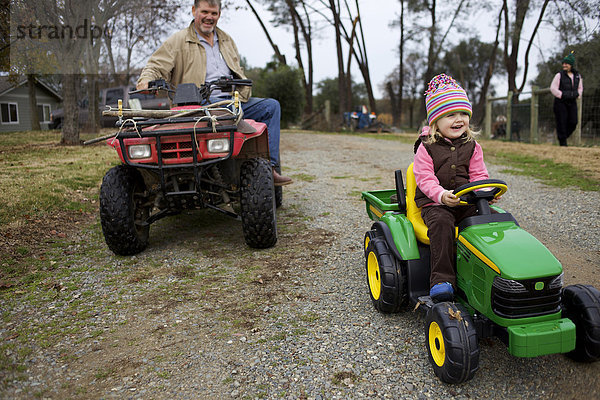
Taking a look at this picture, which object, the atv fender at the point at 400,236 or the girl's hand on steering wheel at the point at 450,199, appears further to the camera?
the atv fender at the point at 400,236

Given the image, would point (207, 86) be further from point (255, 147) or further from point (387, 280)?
point (387, 280)

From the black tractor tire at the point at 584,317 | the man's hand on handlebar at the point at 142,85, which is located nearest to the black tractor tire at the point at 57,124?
the man's hand on handlebar at the point at 142,85

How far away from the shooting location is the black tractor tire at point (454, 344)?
2.12 meters

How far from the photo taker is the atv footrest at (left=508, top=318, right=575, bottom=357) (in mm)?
2090

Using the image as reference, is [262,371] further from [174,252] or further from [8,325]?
[174,252]

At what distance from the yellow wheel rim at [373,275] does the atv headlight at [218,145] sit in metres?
1.52

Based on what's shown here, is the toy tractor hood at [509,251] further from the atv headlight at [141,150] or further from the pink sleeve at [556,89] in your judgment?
the pink sleeve at [556,89]

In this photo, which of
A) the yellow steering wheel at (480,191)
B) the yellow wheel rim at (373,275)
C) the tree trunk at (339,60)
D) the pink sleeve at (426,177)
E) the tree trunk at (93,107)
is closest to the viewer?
the yellow steering wheel at (480,191)

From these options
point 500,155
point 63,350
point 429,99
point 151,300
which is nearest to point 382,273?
point 429,99

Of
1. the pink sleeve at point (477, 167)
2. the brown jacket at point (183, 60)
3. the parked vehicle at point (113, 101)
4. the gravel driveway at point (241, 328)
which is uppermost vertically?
the parked vehicle at point (113, 101)

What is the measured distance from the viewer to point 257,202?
3969 millimetres

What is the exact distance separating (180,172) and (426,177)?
84.2 inches

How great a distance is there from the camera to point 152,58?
189 inches

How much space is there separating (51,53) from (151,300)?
38.4 feet
